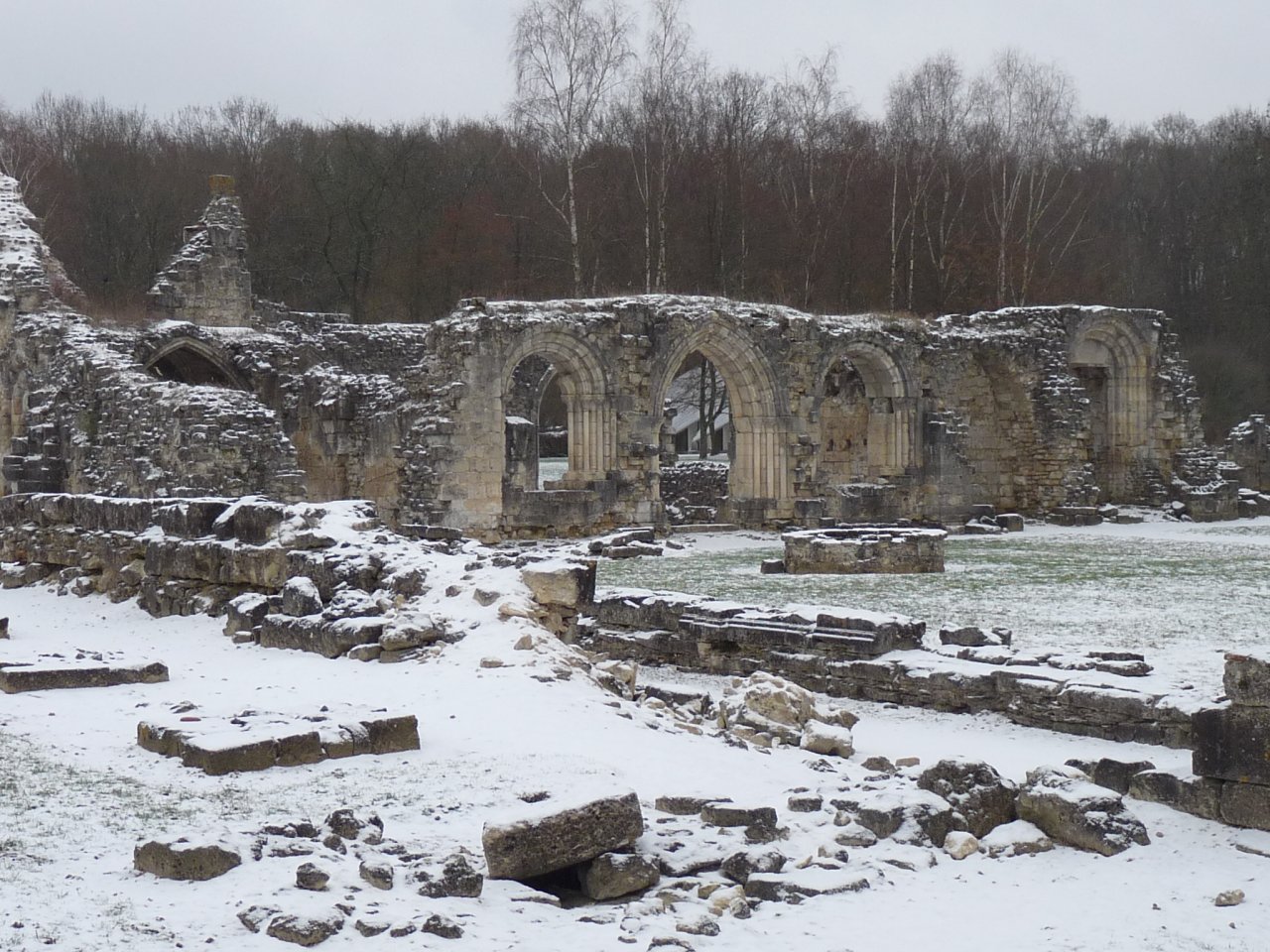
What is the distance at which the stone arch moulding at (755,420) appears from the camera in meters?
24.1

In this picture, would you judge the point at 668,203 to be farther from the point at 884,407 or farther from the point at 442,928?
the point at 442,928

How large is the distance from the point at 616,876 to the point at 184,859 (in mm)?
Result: 1478

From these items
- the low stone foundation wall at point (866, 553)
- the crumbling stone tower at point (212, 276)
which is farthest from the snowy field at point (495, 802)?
the crumbling stone tower at point (212, 276)

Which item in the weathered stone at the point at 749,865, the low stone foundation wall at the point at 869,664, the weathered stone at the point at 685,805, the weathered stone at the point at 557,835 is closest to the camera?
the weathered stone at the point at 557,835

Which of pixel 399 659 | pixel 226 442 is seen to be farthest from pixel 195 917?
A: pixel 226 442

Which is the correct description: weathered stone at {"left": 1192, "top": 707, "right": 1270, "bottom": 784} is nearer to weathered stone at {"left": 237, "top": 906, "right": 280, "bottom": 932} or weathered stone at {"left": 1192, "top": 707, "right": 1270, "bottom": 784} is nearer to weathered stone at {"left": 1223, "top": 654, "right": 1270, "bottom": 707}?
weathered stone at {"left": 1223, "top": 654, "right": 1270, "bottom": 707}

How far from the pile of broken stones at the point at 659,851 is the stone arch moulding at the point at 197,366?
19.9 metres

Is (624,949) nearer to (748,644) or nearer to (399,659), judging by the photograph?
(399,659)

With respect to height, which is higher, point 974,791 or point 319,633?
point 319,633

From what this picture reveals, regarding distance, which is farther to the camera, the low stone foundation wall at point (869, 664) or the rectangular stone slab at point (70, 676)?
the low stone foundation wall at point (869, 664)

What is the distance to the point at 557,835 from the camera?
509 centimetres

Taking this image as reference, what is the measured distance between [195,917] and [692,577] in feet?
37.5

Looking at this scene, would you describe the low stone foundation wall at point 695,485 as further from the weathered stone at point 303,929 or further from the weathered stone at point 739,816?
the weathered stone at point 303,929

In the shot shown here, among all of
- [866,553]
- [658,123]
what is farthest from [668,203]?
[866,553]
